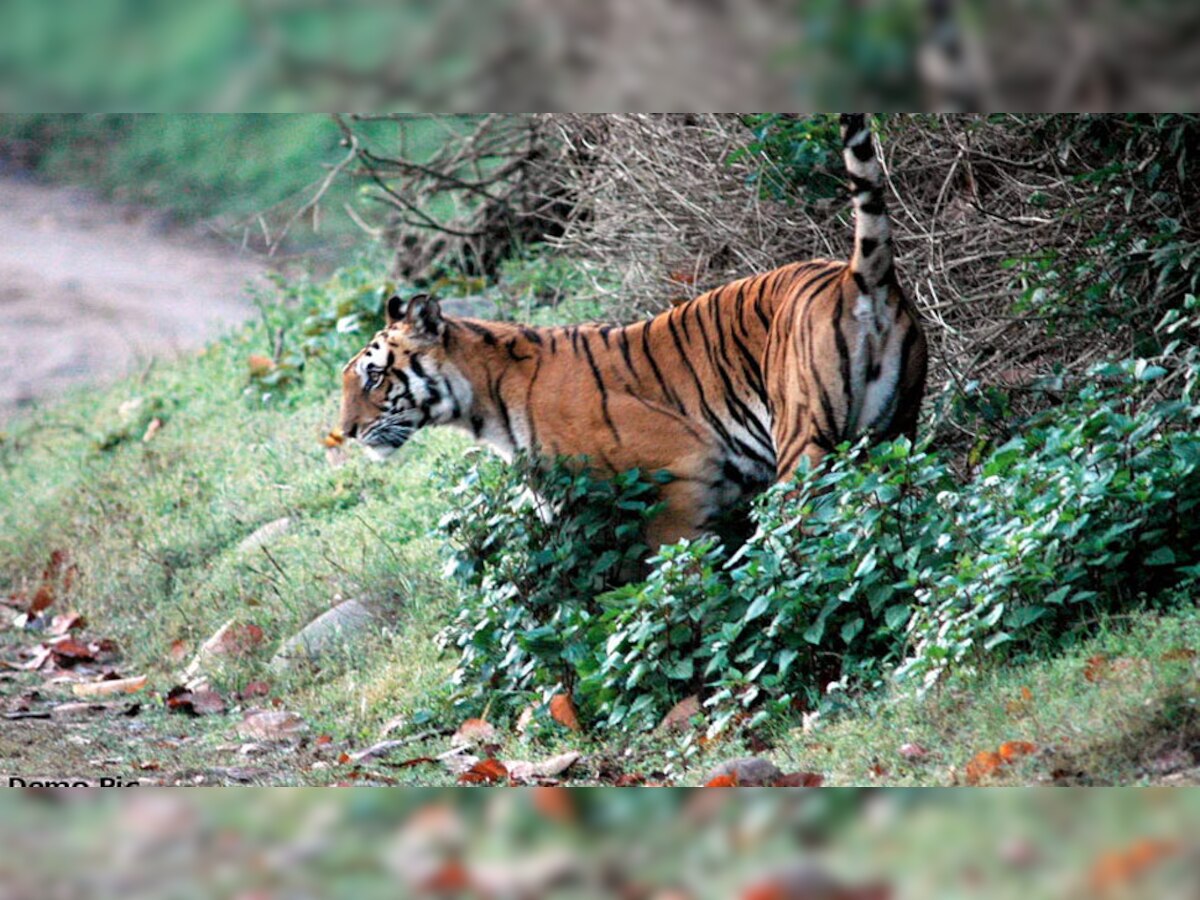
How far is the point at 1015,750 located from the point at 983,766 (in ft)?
0.28

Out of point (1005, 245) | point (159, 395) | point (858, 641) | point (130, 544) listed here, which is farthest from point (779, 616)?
point (159, 395)

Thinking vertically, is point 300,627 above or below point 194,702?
above

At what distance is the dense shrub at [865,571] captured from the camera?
397 cm

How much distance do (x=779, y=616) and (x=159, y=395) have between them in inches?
317

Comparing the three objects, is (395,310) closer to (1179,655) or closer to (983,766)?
(983,766)

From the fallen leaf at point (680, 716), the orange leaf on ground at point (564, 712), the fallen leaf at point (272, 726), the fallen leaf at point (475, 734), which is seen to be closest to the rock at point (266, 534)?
the fallen leaf at point (272, 726)

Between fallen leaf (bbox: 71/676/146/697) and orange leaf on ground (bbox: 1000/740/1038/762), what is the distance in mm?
4745

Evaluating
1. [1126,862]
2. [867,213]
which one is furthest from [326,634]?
[1126,862]

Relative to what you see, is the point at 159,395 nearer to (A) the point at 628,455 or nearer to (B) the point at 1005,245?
(A) the point at 628,455

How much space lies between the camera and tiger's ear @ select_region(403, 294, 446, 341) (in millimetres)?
6008

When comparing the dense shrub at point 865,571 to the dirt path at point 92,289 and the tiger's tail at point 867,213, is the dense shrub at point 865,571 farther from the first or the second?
the dirt path at point 92,289

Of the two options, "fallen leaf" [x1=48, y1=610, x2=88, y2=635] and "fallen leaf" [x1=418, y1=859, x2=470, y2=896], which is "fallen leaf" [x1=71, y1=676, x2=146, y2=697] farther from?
"fallen leaf" [x1=418, y1=859, x2=470, y2=896]

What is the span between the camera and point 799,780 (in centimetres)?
334

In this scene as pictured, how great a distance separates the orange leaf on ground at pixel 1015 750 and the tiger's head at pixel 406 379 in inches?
130
